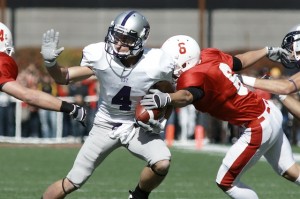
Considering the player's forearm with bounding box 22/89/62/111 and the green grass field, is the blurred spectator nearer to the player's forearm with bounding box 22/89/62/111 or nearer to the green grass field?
the green grass field

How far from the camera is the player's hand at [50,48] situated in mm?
7199

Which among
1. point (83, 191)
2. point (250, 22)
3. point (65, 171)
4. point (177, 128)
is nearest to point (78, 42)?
point (250, 22)

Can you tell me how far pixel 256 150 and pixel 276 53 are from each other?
0.94 meters

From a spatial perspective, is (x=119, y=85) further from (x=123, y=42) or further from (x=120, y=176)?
(x=120, y=176)

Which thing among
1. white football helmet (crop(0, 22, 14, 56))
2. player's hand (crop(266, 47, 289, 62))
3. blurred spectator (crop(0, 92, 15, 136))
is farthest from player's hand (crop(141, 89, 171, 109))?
blurred spectator (crop(0, 92, 15, 136))

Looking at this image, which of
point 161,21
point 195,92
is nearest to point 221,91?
point 195,92

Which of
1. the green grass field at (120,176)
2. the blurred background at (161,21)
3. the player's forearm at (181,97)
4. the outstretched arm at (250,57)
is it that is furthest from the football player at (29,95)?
the blurred background at (161,21)

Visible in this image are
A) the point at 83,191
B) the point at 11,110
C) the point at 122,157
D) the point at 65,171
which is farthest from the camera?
the point at 11,110

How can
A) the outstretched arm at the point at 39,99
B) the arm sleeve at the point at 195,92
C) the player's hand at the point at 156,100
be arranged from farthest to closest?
the outstretched arm at the point at 39,99 → the arm sleeve at the point at 195,92 → the player's hand at the point at 156,100

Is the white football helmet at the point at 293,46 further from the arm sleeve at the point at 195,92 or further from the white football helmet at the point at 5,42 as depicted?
the white football helmet at the point at 5,42

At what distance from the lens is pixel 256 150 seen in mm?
7227

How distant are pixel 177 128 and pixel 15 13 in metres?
6.66

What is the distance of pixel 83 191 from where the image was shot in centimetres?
954

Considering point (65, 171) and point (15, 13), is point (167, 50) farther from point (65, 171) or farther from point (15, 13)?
point (15, 13)
